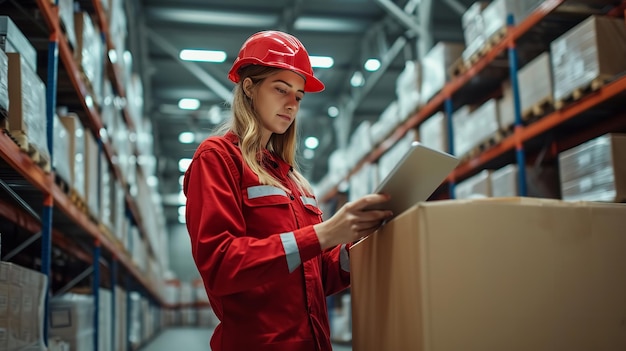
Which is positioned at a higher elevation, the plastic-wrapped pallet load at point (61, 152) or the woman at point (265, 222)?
the plastic-wrapped pallet load at point (61, 152)

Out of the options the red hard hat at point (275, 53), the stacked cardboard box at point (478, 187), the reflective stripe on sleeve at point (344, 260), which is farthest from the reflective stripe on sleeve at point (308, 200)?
the stacked cardboard box at point (478, 187)

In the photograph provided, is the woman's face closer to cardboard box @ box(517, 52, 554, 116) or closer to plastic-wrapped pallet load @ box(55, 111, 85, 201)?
plastic-wrapped pallet load @ box(55, 111, 85, 201)

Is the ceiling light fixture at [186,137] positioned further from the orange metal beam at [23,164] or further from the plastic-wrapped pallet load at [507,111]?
the orange metal beam at [23,164]

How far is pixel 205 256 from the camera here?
189 cm

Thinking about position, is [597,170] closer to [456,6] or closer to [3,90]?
[3,90]

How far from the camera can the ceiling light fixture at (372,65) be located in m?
12.4

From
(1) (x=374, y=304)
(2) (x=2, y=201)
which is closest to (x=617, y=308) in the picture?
(1) (x=374, y=304)

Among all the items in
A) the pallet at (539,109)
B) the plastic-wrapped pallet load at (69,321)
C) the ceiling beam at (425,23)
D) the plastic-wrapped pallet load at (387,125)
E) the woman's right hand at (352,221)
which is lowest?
the plastic-wrapped pallet load at (69,321)

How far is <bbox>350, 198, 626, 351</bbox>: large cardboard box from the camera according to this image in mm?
1564

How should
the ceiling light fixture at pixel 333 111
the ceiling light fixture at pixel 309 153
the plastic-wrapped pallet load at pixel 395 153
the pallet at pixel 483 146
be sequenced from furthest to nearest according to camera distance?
the ceiling light fixture at pixel 309 153
the ceiling light fixture at pixel 333 111
the plastic-wrapped pallet load at pixel 395 153
the pallet at pixel 483 146

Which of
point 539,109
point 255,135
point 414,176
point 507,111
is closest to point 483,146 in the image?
point 507,111

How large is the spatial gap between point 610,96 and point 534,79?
1.08 meters

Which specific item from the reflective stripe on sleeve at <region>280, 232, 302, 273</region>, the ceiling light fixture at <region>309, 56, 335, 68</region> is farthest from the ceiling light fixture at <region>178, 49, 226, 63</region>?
the reflective stripe on sleeve at <region>280, 232, 302, 273</region>

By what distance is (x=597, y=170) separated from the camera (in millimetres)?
4578
